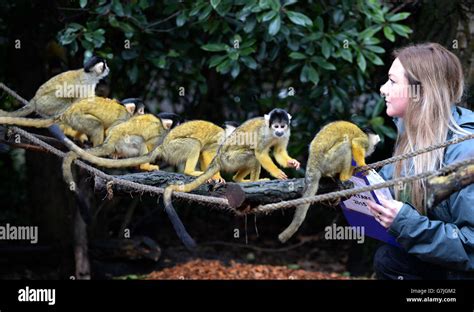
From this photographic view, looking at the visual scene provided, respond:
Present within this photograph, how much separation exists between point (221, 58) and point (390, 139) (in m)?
1.82

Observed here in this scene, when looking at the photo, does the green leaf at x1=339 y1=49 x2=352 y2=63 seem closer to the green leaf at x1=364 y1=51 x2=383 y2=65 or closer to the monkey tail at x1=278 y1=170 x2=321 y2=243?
the green leaf at x1=364 y1=51 x2=383 y2=65

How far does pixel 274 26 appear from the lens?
4633 millimetres

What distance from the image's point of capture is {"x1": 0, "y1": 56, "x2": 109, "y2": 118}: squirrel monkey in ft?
14.1

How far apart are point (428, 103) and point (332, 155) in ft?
1.66

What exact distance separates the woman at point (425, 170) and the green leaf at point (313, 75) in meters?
1.91

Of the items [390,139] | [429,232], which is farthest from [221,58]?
[429,232]

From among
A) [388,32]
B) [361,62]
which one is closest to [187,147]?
[361,62]

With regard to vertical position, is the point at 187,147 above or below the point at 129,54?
below

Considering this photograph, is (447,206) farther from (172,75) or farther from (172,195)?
(172,75)

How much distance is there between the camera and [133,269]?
596cm

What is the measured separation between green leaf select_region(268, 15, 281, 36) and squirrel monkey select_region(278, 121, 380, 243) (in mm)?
1514

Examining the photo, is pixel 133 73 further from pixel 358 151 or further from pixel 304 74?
pixel 358 151

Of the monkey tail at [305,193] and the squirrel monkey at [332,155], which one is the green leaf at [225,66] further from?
the monkey tail at [305,193]

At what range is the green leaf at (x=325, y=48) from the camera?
195 inches
